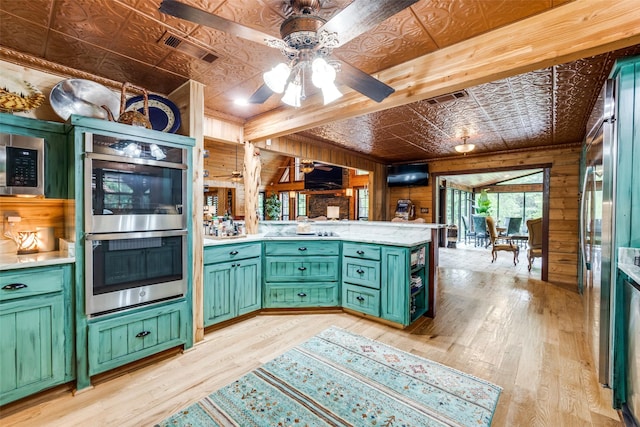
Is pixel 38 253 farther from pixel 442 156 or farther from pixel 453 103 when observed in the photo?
pixel 442 156

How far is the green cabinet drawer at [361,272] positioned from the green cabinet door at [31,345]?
2490 mm

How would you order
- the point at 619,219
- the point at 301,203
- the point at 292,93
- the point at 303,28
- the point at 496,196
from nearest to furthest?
1. the point at 303,28
2. the point at 619,219
3. the point at 292,93
4. the point at 496,196
5. the point at 301,203

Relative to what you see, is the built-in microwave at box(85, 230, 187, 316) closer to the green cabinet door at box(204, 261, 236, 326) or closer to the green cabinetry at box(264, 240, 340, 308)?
the green cabinet door at box(204, 261, 236, 326)

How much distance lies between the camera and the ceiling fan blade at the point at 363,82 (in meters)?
1.68

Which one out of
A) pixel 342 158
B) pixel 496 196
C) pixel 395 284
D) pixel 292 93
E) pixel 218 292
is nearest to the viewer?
pixel 292 93

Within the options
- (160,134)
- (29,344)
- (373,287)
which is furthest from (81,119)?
(373,287)

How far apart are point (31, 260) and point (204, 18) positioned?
1.84 metres

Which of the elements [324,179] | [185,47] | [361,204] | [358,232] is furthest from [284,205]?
[185,47]

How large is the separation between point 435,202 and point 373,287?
4.42 metres

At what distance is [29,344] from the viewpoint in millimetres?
1745

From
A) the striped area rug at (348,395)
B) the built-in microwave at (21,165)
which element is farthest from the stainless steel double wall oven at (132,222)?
the striped area rug at (348,395)

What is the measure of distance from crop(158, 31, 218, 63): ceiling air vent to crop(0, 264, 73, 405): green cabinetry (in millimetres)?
1716

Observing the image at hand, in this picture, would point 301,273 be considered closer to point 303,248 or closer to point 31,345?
point 303,248

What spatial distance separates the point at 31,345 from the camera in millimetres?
1752
